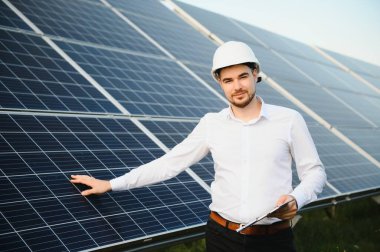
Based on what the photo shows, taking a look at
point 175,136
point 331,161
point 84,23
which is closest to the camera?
point 175,136

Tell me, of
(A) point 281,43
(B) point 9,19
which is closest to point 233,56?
(B) point 9,19

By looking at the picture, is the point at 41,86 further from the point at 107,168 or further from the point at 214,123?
the point at 214,123

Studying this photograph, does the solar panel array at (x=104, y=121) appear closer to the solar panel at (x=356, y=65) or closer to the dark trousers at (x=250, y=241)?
the dark trousers at (x=250, y=241)

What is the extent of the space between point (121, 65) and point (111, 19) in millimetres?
2377

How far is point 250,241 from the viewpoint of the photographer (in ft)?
12.8

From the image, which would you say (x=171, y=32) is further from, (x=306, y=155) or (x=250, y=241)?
(x=250, y=241)

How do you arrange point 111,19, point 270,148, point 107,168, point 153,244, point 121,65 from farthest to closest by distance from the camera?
1. point 111,19
2. point 121,65
3. point 107,168
4. point 153,244
5. point 270,148

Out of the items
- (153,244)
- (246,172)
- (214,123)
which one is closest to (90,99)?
(153,244)

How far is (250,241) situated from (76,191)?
78.4 inches

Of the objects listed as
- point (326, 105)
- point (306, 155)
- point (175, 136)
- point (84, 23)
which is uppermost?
point (84, 23)

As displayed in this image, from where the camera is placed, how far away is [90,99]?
686 centimetres

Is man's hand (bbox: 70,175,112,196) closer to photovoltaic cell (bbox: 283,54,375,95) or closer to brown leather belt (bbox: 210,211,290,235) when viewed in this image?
brown leather belt (bbox: 210,211,290,235)

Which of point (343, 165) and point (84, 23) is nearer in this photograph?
Answer: point (84, 23)

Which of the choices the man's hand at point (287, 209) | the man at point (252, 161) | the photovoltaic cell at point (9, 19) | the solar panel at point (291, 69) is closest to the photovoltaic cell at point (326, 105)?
the solar panel at point (291, 69)
